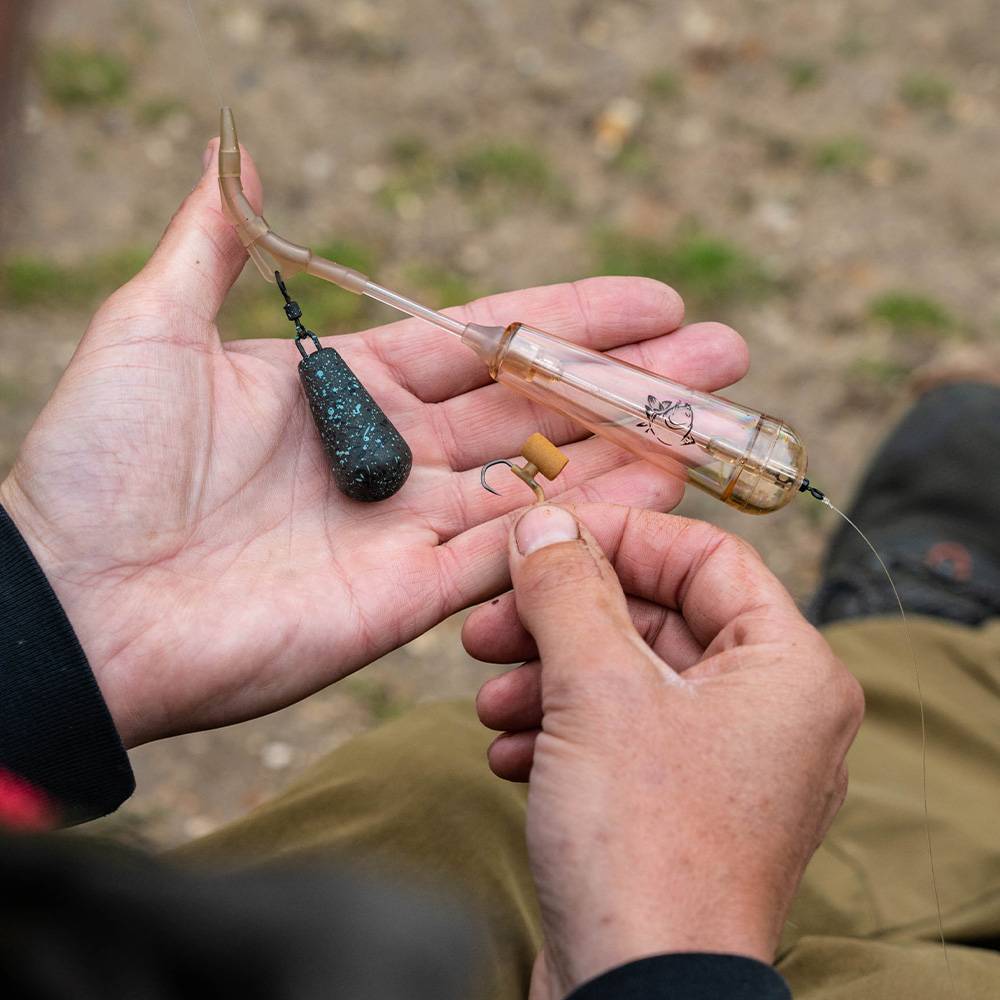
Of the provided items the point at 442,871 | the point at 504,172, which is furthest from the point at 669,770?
the point at 504,172

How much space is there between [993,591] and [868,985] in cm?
204

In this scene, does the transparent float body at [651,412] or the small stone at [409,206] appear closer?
the transparent float body at [651,412]

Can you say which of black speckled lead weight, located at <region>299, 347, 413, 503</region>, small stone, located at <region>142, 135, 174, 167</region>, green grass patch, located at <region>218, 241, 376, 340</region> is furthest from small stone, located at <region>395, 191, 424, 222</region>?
black speckled lead weight, located at <region>299, 347, 413, 503</region>

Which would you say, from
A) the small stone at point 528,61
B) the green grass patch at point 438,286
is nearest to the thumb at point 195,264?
the green grass patch at point 438,286

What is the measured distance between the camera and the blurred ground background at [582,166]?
3.95 meters

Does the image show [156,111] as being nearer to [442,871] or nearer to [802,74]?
[802,74]

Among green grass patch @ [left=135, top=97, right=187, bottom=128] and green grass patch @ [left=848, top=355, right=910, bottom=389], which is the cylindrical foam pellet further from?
green grass patch @ [left=135, top=97, right=187, bottom=128]

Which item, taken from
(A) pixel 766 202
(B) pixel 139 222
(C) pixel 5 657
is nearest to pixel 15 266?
(B) pixel 139 222

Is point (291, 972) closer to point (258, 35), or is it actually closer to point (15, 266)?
point (15, 266)

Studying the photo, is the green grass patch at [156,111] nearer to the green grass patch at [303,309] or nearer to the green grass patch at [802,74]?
the green grass patch at [303,309]

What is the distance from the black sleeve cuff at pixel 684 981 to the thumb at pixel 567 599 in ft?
1.49

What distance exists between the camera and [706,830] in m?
1.42

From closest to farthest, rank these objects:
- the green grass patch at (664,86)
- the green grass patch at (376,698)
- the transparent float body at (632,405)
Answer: the transparent float body at (632,405) → the green grass patch at (376,698) → the green grass patch at (664,86)

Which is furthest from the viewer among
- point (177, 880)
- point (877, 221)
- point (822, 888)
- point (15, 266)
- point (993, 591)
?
point (877, 221)
